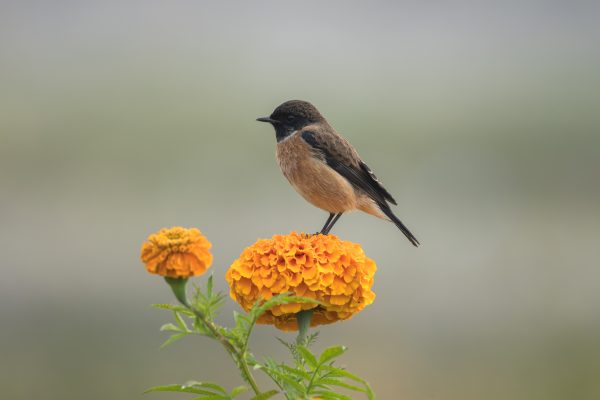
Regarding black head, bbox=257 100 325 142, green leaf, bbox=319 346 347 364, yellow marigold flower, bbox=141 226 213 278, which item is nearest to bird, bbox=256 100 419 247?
black head, bbox=257 100 325 142

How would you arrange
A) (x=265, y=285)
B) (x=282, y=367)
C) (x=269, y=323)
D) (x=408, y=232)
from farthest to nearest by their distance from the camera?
(x=408, y=232) < (x=269, y=323) < (x=265, y=285) < (x=282, y=367)

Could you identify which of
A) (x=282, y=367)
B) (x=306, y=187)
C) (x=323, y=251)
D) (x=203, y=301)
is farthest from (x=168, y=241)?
(x=306, y=187)

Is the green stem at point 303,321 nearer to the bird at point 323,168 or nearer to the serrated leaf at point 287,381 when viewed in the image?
the serrated leaf at point 287,381

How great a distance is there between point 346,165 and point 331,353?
2.61m

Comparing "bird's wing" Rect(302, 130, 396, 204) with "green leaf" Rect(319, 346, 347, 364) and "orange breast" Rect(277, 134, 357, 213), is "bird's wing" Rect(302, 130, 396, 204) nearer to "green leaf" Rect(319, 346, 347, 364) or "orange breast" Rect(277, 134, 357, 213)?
"orange breast" Rect(277, 134, 357, 213)

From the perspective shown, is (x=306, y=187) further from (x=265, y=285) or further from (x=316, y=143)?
(x=265, y=285)

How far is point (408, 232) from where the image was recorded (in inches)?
186

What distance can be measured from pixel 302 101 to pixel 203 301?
2.66 metres

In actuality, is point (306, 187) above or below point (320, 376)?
above

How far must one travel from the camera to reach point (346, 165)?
5008 millimetres

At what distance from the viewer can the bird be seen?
4824mm

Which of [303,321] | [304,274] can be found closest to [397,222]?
[303,321]

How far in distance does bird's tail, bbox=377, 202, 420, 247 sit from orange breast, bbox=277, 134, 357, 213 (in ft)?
0.70

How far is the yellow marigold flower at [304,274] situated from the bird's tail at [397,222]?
1.50 m
